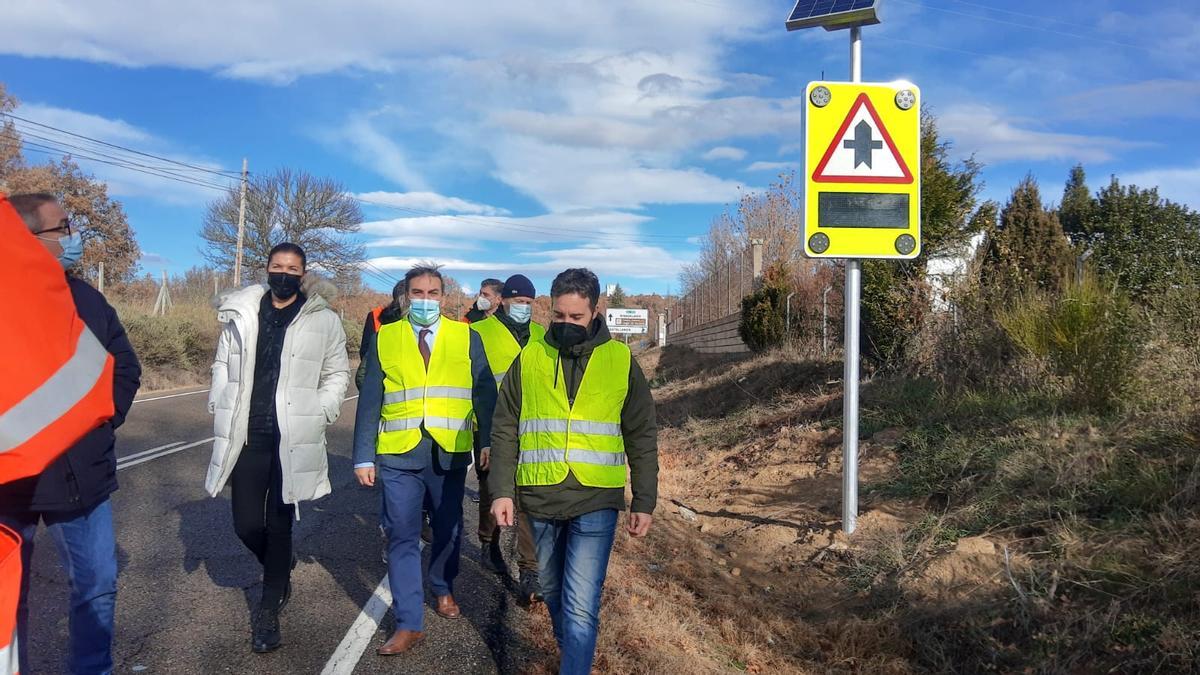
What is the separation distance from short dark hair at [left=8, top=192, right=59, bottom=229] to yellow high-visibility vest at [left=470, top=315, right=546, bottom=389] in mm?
3147

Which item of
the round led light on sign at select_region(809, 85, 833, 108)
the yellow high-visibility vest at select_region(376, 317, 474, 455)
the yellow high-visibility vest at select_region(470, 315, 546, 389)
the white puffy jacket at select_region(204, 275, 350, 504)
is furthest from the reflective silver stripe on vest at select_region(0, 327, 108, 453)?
the round led light on sign at select_region(809, 85, 833, 108)

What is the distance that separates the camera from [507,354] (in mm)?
6148

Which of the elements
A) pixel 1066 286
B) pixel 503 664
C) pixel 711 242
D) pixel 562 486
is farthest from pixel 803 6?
pixel 711 242

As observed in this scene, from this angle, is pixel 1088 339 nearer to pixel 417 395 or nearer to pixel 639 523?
pixel 639 523

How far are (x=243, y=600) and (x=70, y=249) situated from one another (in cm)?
263

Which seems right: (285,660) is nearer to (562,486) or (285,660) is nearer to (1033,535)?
(562,486)

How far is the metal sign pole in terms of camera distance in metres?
5.97

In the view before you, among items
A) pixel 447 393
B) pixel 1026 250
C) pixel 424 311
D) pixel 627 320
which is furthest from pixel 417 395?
pixel 627 320

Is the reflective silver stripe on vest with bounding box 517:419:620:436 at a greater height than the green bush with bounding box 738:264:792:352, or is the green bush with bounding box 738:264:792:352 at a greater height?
the green bush with bounding box 738:264:792:352

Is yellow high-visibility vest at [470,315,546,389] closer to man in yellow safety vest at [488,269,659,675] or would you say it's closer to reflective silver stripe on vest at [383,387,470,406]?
reflective silver stripe on vest at [383,387,470,406]

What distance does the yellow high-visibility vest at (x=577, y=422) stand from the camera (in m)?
3.64

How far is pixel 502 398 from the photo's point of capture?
12.7ft

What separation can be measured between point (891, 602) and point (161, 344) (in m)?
24.9

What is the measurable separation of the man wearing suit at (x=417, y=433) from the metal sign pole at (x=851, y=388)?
2712 millimetres
